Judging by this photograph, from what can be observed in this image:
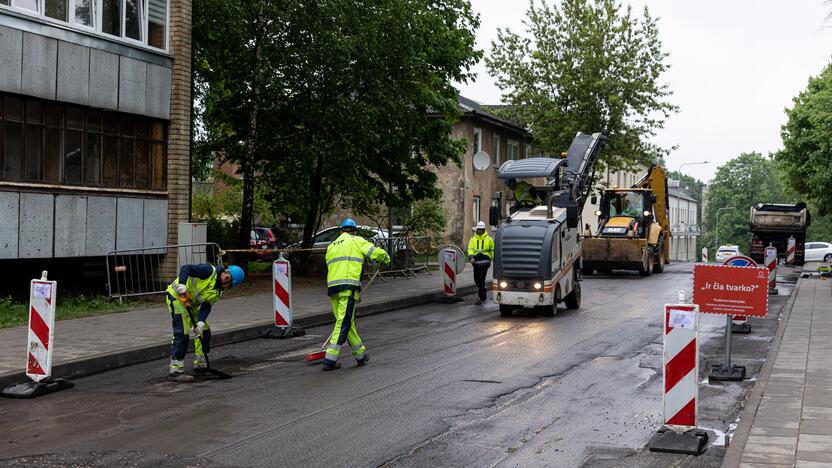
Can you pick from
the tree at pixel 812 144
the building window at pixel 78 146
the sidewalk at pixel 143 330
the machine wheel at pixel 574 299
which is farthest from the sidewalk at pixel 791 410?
the tree at pixel 812 144

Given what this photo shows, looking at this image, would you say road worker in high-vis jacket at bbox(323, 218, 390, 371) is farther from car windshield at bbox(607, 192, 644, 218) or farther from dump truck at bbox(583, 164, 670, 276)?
car windshield at bbox(607, 192, 644, 218)

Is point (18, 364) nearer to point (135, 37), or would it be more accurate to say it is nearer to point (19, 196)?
point (19, 196)

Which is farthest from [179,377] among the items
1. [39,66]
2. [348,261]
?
[39,66]

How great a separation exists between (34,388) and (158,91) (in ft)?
34.5

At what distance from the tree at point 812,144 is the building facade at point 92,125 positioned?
1932cm

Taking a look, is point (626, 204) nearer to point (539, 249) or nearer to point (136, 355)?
point (539, 249)

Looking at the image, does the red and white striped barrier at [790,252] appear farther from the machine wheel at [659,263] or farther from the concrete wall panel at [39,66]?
the concrete wall panel at [39,66]

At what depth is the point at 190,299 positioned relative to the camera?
10250mm

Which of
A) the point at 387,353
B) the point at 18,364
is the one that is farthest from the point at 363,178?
the point at 18,364

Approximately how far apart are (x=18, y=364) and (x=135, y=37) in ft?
31.3

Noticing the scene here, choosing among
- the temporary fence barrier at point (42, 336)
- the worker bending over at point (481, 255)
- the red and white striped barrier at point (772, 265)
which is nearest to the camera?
the temporary fence barrier at point (42, 336)

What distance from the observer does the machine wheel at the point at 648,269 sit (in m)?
28.7

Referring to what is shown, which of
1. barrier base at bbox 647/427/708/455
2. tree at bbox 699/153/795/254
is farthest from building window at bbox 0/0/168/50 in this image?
tree at bbox 699/153/795/254

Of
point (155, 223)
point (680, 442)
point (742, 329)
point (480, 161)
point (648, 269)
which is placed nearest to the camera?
point (680, 442)
